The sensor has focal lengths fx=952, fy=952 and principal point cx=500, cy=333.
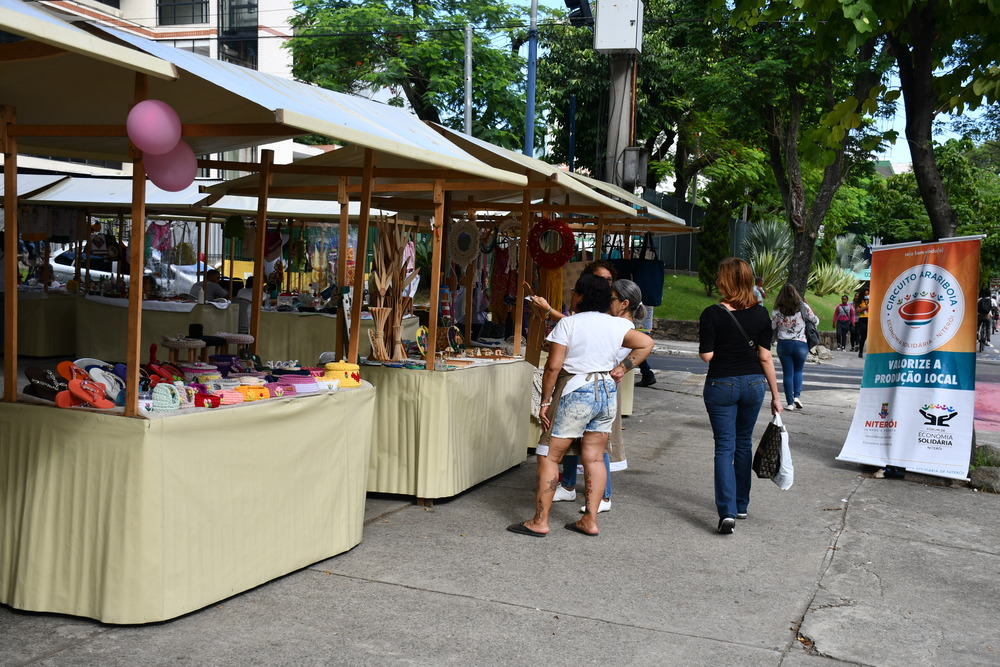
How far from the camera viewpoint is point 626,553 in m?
5.59

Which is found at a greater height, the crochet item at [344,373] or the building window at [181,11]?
the building window at [181,11]

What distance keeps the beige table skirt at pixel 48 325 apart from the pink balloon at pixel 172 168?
10.2 m

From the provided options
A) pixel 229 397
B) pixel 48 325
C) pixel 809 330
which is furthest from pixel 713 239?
pixel 229 397

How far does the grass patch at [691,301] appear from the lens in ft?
86.6

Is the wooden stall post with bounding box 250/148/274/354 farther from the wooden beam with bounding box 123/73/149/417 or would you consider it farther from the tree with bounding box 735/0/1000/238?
the tree with bounding box 735/0/1000/238

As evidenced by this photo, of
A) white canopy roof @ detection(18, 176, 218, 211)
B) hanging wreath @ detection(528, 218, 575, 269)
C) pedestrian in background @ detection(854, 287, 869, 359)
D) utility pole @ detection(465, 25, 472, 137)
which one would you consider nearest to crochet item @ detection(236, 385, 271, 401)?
hanging wreath @ detection(528, 218, 575, 269)

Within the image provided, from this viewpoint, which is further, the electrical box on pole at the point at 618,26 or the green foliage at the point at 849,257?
the green foliage at the point at 849,257

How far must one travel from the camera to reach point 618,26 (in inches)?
495

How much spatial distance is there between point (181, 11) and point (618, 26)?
32.2 metres

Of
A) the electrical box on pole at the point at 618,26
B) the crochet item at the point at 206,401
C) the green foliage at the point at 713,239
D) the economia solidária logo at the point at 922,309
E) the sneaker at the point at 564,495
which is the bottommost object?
the sneaker at the point at 564,495

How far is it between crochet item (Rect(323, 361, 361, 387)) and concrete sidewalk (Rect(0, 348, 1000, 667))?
939 millimetres

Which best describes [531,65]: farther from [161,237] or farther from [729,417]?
[729,417]

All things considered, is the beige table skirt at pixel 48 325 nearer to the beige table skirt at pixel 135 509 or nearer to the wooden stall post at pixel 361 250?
the wooden stall post at pixel 361 250

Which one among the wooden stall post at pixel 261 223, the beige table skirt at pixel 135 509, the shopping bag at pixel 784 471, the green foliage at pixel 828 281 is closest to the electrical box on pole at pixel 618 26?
the wooden stall post at pixel 261 223
